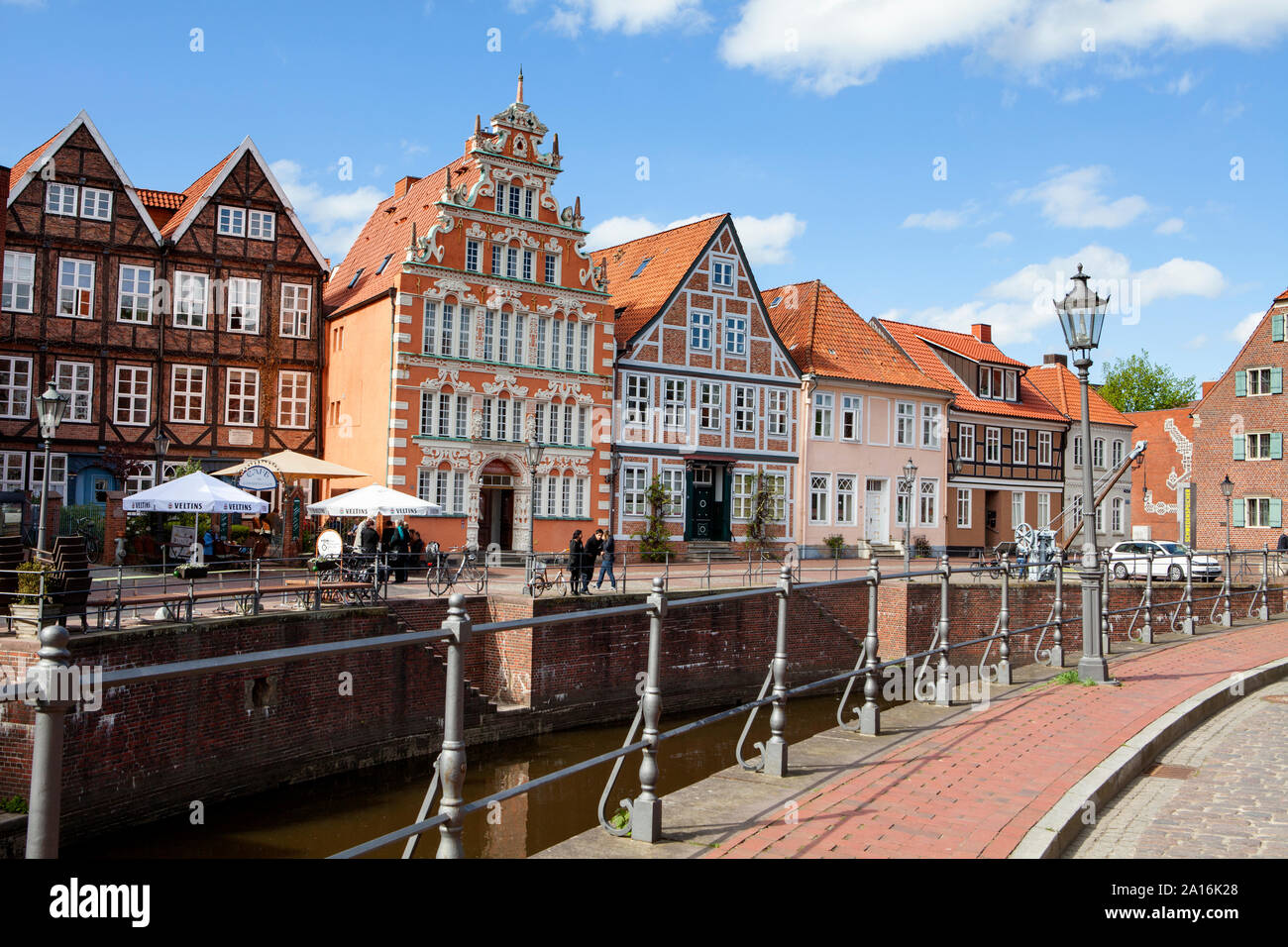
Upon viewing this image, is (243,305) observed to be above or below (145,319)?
above

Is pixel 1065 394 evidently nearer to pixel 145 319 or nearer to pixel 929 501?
pixel 929 501

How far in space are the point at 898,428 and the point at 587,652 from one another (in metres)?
24.6

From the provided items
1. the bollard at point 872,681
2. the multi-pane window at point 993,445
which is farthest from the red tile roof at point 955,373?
the bollard at point 872,681

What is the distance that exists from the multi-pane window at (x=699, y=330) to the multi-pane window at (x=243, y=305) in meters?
14.2

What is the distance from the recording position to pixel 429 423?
31.6 m

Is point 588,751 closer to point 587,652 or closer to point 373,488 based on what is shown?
point 587,652

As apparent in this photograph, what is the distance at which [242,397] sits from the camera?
1305 inches

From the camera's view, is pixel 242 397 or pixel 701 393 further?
pixel 701 393

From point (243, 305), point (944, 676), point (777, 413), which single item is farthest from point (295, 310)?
point (944, 676)

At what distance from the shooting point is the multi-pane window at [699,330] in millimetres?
37594

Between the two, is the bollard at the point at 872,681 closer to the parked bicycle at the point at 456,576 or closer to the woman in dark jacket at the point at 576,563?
the parked bicycle at the point at 456,576

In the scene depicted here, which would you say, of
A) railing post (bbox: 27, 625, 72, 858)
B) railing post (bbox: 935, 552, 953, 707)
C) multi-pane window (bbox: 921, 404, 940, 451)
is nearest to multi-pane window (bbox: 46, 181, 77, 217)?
railing post (bbox: 935, 552, 953, 707)

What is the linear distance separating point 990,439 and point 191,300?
107ft

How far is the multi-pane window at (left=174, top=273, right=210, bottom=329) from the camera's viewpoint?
A: 32.2m
